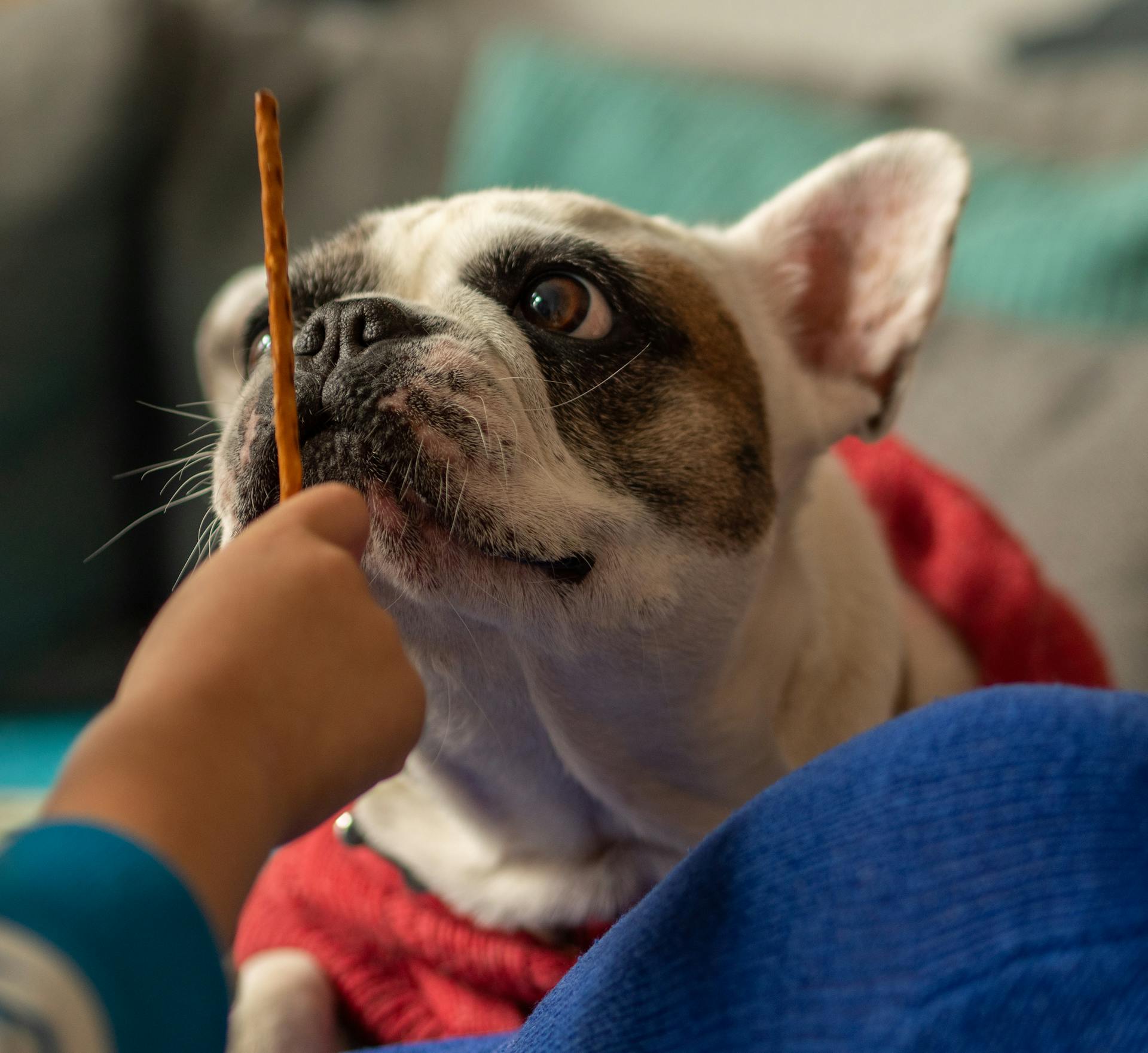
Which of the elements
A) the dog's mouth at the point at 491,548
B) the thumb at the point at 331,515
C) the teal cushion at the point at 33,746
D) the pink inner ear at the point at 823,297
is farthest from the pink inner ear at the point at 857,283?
the teal cushion at the point at 33,746

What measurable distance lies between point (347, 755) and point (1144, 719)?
13.9 inches

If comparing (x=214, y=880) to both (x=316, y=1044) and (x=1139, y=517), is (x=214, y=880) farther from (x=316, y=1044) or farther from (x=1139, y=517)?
(x=1139, y=517)

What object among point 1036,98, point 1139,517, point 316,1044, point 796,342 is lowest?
point 316,1044

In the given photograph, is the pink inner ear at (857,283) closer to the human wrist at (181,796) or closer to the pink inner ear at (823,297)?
the pink inner ear at (823,297)

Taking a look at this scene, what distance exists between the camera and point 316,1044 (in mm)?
914

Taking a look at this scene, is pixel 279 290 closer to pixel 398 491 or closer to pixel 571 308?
pixel 398 491

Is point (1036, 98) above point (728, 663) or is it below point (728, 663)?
above

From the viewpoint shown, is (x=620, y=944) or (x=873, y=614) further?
(x=873, y=614)

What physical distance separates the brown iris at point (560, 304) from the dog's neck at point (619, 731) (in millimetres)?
219

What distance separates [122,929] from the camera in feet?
1.09

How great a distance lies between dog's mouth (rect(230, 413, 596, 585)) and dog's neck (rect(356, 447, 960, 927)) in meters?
0.08

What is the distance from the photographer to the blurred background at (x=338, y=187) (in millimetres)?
1521

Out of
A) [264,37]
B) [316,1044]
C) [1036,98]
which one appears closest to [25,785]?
[316,1044]

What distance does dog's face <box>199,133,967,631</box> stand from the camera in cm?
66
